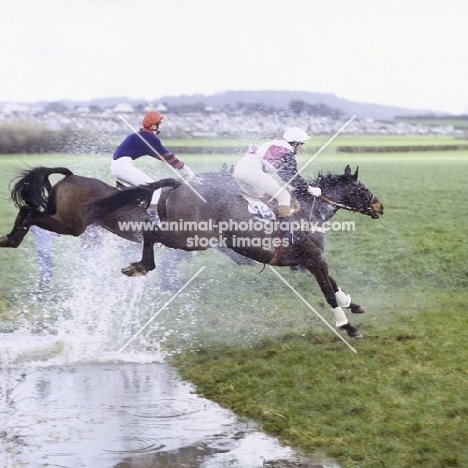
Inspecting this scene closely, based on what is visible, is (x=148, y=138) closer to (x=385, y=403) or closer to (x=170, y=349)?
(x=170, y=349)

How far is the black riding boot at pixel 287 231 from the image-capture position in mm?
8453

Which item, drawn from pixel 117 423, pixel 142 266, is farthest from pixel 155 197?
pixel 117 423

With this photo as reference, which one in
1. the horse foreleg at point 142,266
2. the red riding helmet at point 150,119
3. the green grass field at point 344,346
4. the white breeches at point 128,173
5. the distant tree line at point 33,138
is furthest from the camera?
the distant tree line at point 33,138

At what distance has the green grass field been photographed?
6.05 m

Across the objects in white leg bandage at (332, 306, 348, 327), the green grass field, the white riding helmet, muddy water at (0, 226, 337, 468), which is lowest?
muddy water at (0, 226, 337, 468)

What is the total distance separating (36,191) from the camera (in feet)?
28.0

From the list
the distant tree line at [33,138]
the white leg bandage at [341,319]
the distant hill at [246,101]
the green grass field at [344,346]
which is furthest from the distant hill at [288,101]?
the white leg bandage at [341,319]

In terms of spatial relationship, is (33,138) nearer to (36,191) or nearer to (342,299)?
(36,191)

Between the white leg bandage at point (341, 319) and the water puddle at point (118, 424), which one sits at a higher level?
the white leg bandage at point (341, 319)

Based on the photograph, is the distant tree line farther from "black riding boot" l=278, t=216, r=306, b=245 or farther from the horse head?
"black riding boot" l=278, t=216, r=306, b=245

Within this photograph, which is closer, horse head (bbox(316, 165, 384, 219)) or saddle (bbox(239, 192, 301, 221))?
saddle (bbox(239, 192, 301, 221))

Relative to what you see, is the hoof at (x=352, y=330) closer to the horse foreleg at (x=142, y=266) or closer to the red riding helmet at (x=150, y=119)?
the horse foreleg at (x=142, y=266)

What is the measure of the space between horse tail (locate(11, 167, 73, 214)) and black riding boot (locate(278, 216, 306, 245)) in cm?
231

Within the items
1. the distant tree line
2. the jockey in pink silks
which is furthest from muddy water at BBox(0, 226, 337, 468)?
the distant tree line
